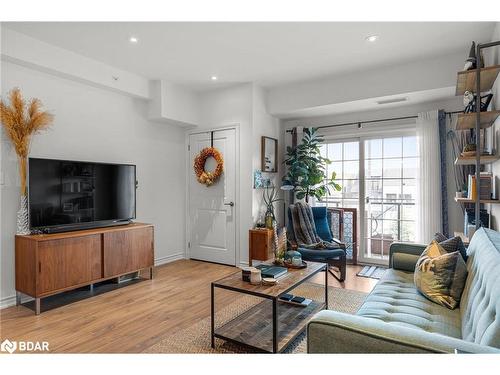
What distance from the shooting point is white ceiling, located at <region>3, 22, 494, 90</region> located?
282 centimetres

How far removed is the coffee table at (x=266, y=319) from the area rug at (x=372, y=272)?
160 centimetres

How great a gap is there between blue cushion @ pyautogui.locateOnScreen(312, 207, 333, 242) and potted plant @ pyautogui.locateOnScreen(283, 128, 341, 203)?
0.41 metres

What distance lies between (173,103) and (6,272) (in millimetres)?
2773

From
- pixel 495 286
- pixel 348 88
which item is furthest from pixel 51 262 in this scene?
pixel 348 88

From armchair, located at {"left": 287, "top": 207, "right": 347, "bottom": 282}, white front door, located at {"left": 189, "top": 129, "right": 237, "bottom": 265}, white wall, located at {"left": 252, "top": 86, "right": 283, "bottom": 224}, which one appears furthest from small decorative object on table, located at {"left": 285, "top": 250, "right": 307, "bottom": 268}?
white front door, located at {"left": 189, "top": 129, "right": 237, "bottom": 265}

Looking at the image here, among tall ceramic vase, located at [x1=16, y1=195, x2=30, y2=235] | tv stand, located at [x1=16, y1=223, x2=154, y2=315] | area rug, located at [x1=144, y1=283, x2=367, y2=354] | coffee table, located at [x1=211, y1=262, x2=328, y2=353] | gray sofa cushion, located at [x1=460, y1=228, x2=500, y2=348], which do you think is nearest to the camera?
gray sofa cushion, located at [x1=460, y1=228, x2=500, y2=348]

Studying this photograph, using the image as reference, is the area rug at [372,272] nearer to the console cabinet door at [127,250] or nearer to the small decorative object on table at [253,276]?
the small decorative object on table at [253,276]

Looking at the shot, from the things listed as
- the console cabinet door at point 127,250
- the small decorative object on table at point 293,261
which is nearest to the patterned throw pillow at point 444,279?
the small decorative object on table at point 293,261

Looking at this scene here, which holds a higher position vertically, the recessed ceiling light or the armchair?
the recessed ceiling light

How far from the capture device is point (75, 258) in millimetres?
3045

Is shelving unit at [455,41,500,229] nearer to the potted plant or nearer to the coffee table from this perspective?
the coffee table

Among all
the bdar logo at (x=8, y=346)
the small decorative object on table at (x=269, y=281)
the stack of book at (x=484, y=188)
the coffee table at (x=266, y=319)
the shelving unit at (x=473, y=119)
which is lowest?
the bdar logo at (x=8, y=346)

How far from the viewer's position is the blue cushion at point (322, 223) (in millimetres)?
4180

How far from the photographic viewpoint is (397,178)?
4.36m
